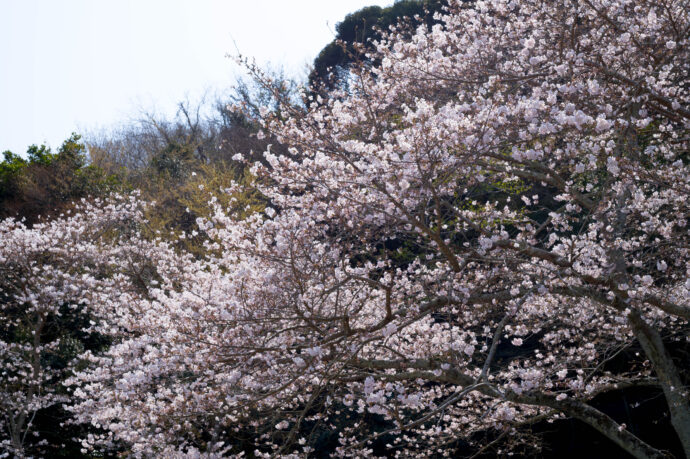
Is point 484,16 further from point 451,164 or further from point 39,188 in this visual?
point 39,188

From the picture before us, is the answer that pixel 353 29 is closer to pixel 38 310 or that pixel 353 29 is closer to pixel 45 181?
pixel 45 181

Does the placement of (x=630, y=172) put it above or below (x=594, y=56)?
below

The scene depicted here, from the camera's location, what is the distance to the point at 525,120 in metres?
4.27

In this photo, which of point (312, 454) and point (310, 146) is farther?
point (312, 454)

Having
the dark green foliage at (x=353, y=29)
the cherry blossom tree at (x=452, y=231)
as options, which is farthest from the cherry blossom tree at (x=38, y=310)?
the dark green foliage at (x=353, y=29)

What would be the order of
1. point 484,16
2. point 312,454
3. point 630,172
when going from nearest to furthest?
1. point 630,172
2. point 484,16
3. point 312,454

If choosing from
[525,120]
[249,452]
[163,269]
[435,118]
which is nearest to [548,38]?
[525,120]

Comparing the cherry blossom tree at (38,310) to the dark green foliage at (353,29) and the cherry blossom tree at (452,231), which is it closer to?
the cherry blossom tree at (452,231)

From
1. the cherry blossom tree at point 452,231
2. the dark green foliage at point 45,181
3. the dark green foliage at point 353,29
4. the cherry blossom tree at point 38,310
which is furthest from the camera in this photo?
the dark green foliage at point 353,29

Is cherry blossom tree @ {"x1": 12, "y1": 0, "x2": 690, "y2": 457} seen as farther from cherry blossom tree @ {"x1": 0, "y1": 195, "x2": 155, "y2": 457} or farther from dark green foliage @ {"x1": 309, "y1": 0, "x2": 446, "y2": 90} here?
dark green foliage @ {"x1": 309, "y1": 0, "x2": 446, "y2": 90}

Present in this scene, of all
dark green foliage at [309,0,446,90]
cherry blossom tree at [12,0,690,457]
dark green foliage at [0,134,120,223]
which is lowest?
cherry blossom tree at [12,0,690,457]

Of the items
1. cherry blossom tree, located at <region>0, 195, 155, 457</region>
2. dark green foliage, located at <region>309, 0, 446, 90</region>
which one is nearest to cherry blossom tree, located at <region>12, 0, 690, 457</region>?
cherry blossom tree, located at <region>0, 195, 155, 457</region>

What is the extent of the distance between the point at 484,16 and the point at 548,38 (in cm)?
92

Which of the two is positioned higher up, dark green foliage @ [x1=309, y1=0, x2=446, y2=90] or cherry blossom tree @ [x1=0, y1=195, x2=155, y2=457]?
dark green foliage @ [x1=309, y1=0, x2=446, y2=90]
